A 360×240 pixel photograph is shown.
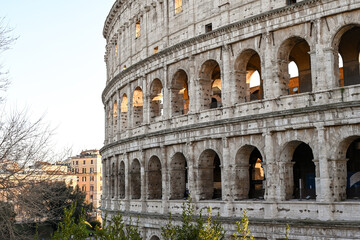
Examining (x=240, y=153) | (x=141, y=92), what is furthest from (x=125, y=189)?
(x=240, y=153)

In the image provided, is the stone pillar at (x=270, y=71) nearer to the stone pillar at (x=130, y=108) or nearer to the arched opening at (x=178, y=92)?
the arched opening at (x=178, y=92)

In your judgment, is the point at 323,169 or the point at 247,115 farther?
the point at 247,115

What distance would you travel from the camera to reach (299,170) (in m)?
23.0

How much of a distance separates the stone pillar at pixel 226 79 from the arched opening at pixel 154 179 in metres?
6.75

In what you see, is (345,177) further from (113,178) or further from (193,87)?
(113,178)

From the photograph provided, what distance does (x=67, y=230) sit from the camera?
11.4 m

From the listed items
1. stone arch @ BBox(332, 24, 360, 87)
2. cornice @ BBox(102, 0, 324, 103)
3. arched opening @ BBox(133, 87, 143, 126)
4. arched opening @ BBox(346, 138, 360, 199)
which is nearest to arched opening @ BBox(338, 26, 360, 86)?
stone arch @ BBox(332, 24, 360, 87)

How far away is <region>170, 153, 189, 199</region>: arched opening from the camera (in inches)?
1012

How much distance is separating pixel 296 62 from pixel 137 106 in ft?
35.2

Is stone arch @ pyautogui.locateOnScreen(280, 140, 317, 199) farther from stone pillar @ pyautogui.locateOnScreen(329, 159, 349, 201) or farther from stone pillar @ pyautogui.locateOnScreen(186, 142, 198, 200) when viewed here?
stone pillar @ pyautogui.locateOnScreen(186, 142, 198, 200)

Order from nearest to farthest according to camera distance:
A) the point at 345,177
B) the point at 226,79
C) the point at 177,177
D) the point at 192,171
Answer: the point at 345,177 < the point at 226,79 < the point at 192,171 < the point at 177,177

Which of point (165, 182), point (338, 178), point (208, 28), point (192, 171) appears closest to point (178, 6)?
point (208, 28)

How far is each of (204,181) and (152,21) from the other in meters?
10.2

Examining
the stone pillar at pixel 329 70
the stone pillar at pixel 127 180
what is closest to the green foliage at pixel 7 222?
the stone pillar at pixel 127 180
